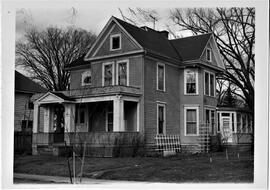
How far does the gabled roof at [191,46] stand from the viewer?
20686 mm

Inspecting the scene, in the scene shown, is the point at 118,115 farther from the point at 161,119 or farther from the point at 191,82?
the point at 191,82

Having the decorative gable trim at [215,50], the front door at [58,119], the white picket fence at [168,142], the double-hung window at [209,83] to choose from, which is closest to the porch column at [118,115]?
the white picket fence at [168,142]

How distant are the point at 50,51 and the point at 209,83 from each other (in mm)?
14332

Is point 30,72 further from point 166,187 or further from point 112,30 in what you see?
point 166,187

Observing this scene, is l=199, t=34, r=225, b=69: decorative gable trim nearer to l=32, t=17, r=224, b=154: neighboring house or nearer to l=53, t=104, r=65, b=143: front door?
l=32, t=17, r=224, b=154: neighboring house

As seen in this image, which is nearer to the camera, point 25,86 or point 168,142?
point 168,142

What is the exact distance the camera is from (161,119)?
63.6 ft

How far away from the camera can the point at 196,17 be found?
89.4ft

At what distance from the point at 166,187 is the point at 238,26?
770 inches

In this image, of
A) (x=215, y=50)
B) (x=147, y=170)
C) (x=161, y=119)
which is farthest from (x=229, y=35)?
(x=147, y=170)

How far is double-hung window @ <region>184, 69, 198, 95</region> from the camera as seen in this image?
2056 centimetres

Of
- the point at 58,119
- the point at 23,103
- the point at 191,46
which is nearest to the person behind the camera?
the point at 58,119

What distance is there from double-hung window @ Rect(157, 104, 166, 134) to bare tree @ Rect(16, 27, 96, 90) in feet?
40.1

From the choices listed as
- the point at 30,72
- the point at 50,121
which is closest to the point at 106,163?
the point at 50,121
